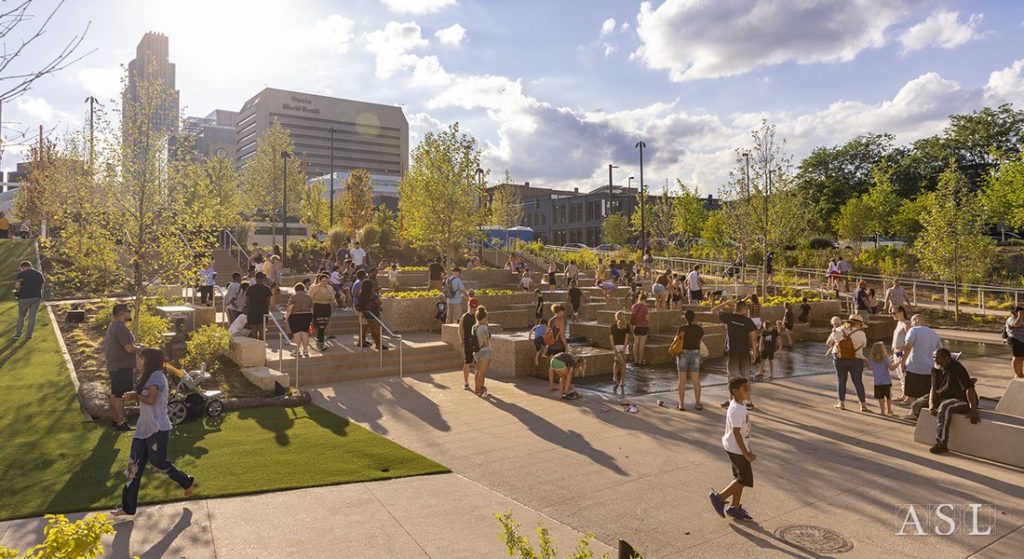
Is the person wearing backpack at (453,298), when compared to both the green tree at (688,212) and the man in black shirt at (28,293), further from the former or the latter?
the green tree at (688,212)

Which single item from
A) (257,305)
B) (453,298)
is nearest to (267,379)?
(257,305)

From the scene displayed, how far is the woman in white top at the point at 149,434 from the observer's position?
21.7 ft

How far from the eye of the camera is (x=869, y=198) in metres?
54.5

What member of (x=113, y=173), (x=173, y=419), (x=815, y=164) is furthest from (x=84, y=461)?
(x=815, y=164)

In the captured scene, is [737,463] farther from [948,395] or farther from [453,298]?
[453,298]

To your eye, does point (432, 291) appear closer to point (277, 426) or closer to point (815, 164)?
point (277, 426)

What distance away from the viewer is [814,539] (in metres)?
6.20

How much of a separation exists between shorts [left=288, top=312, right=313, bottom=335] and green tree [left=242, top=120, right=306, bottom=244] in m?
37.8

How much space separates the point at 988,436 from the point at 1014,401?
1.68 m

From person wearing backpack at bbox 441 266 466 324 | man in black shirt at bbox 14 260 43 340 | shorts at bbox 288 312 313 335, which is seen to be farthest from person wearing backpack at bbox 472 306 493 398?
man in black shirt at bbox 14 260 43 340

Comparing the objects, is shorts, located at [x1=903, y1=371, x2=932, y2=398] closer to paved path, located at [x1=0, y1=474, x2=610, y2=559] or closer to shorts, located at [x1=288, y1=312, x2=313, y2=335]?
paved path, located at [x1=0, y1=474, x2=610, y2=559]

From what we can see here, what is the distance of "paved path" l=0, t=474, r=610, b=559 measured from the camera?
595cm

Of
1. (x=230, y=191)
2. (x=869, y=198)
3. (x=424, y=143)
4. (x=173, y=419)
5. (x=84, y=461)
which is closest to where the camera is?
(x=84, y=461)

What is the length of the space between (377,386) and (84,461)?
5840mm
